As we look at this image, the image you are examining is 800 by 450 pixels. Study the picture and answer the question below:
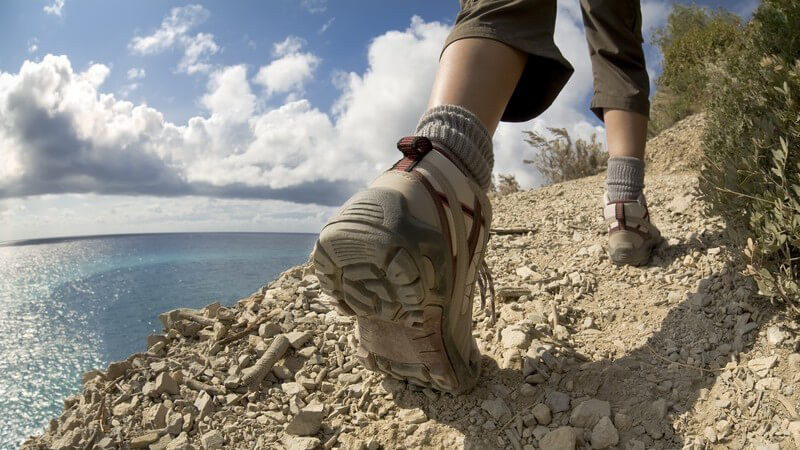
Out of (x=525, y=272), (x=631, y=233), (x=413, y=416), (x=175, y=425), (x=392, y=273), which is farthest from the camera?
(x=525, y=272)

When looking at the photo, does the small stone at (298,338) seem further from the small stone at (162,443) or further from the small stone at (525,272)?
the small stone at (525,272)

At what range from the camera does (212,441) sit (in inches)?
53.2

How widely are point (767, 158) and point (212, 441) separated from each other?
1877mm

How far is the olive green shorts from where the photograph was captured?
1303 millimetres

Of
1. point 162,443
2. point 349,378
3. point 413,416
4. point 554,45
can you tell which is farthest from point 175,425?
point 554,45

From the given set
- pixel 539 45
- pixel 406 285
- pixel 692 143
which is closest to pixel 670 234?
pixel 539 45

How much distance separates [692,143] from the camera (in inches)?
211

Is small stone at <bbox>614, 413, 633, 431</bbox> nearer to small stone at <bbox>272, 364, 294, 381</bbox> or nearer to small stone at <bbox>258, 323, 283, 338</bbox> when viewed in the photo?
small stone at <bbox>272, 364, 294, 381</bbox>

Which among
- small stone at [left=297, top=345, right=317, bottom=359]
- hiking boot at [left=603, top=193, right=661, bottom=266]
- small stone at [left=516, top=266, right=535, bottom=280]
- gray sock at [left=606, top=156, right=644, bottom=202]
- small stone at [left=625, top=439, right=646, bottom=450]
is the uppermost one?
gray sock at [left=606, top=156, right=644, bottom=202]

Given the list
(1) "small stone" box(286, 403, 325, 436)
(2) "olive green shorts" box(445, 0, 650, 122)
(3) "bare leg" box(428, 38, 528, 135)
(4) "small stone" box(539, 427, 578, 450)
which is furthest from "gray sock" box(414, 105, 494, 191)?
(1) "small stone" box(286, 403, 325, 436)

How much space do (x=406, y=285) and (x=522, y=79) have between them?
0.89 meters

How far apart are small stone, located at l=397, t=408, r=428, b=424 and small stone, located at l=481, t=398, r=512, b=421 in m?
0.17

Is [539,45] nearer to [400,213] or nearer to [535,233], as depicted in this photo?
[400,213]

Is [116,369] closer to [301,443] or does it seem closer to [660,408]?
[301,443]
